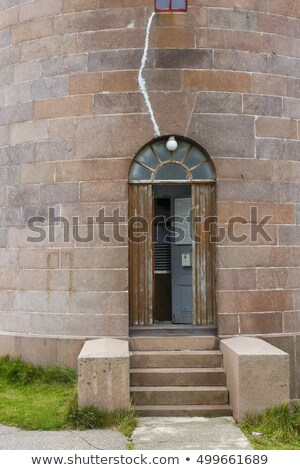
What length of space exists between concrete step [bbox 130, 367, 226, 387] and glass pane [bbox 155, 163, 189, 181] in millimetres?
2852

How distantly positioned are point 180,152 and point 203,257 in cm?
162

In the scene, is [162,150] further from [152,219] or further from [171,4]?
[171,4]

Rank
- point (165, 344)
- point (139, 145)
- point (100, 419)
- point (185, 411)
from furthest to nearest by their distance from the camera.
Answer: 1. point (139, 145)
2. point (165, 344)
3. point (185, 411)
4. point (100, 419)

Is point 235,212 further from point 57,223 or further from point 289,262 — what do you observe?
point 57,223

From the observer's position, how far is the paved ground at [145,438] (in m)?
5.80

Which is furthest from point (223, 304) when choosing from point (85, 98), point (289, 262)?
point (85, 98)

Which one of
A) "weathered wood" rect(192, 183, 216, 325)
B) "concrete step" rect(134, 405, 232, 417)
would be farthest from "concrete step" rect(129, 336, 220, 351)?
"concrete step" rect(134, 405, 232, 417)

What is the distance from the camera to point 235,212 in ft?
27.7

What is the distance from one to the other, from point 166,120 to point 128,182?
3.53 ft

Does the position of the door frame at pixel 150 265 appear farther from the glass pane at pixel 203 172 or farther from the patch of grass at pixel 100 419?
the patch of grass at pixel 100 419

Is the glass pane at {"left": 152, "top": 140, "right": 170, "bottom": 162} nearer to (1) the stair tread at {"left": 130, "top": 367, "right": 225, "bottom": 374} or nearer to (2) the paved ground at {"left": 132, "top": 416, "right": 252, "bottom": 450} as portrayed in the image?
(1) the stair tread at {"left": 130, "top": 367, "right": 225, "bottom": 374}

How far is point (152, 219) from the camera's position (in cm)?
856

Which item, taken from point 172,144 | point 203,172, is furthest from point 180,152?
point 203,172
